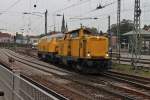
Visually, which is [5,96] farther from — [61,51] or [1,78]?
[61,51]

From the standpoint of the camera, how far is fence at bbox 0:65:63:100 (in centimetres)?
687

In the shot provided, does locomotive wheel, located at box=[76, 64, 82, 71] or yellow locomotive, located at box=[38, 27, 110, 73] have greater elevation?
yellow locomotive, located at box=[38, 27, 110, 73]

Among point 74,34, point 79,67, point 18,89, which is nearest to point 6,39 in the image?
point 74,34

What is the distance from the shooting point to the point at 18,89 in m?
8.71

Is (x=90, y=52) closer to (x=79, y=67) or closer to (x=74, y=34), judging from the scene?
(x=79, y=67)

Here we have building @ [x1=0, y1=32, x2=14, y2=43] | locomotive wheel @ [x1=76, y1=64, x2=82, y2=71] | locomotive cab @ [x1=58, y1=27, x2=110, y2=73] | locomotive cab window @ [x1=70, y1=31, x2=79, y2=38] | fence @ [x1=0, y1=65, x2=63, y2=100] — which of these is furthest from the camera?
building @ [x1=0, y1=32, x2=14, y2=43]

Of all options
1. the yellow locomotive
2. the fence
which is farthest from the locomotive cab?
the fence

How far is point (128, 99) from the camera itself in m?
16.7

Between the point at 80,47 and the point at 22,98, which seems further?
the point at 80,47

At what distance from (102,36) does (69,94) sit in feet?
40.2

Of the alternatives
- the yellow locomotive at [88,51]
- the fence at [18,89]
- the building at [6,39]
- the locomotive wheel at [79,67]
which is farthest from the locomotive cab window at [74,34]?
the building at [6,39]

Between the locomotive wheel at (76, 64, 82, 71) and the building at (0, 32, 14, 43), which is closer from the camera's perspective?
the locomotive wheel at (76, 64, 82, 71)

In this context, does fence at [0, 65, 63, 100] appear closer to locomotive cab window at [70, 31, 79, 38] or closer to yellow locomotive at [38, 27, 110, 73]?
yellow locomotive at [38, 27, 110, 73]

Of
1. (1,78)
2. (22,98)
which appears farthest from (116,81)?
(22,98)
